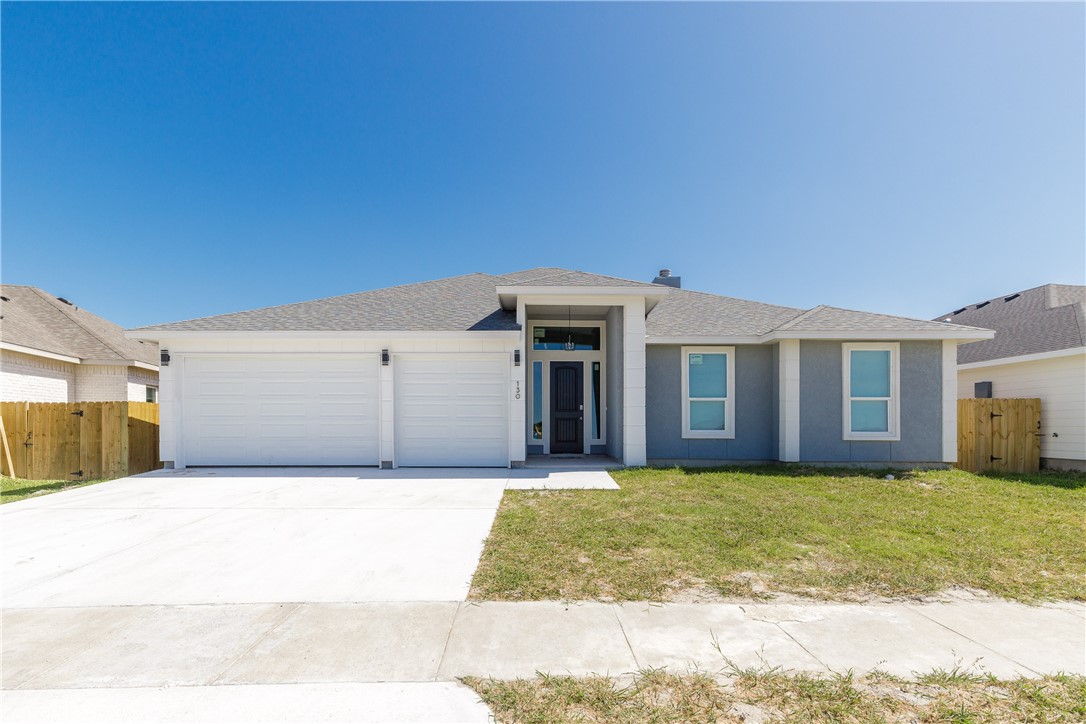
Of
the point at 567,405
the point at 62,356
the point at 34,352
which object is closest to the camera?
the point at 567,405

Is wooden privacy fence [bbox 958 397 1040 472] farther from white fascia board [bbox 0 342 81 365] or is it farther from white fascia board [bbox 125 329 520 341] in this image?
white fascia board [bbox 0 342 81 365]

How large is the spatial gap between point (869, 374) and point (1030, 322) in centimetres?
705

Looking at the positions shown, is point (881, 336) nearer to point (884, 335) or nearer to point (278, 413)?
point (884, 335)

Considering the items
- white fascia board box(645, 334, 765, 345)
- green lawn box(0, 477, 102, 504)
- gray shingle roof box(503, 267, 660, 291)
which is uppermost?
gray shingle roof box(503, 267, 660, 291)

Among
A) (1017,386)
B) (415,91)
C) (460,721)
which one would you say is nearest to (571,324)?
(415,91)

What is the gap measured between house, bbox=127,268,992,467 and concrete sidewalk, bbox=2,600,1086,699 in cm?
622

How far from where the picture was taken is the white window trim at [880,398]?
9.52m

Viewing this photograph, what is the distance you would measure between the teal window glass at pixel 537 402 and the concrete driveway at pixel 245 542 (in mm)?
3008

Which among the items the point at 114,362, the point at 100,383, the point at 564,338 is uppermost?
the point at 564,338

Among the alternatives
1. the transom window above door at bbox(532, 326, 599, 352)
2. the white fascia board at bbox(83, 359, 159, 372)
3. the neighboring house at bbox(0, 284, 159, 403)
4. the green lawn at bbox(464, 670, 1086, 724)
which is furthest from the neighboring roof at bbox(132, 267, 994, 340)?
the green lawn at bbox(464, 670, 1086, 724)

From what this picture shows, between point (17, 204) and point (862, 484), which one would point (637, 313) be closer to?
point (862, 484)

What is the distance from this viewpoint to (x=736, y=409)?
10.1 metres

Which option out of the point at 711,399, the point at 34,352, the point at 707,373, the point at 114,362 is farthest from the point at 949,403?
the point at 34,352

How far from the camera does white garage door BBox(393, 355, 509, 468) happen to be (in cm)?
967
